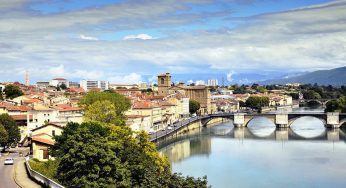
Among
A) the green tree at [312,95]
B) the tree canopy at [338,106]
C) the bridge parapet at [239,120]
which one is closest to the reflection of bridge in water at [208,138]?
the bridge parapet at [239,120]

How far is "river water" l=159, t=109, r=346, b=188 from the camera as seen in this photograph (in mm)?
36094

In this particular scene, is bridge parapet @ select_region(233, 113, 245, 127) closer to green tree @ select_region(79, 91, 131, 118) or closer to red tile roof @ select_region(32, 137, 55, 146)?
green tree @ select_region(79, 91, 131, 118)

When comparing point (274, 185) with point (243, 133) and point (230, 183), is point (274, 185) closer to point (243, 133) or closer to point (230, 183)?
point (230, 183)

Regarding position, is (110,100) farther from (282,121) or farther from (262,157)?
(282,121)

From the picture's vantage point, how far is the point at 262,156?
4769 centimetres

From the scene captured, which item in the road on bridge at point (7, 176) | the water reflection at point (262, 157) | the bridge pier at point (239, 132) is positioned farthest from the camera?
the bridge pier at point (239, 132)

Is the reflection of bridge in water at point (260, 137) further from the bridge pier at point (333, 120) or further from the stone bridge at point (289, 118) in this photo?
the bridge pier at point (333, 120)

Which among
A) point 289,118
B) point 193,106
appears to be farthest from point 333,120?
point 193,106

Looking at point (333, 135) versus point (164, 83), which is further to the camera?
point (164, 83)

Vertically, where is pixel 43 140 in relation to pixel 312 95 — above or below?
below

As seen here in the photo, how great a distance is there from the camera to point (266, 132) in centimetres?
6850

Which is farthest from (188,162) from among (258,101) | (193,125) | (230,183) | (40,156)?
(258,101)

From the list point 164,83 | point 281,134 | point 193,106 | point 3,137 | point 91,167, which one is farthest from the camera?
point 164,83

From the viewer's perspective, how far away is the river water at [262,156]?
36094 mm
